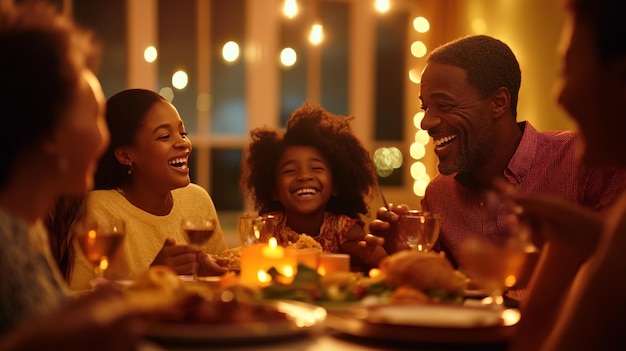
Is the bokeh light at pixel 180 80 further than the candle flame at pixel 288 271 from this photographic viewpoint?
Yes

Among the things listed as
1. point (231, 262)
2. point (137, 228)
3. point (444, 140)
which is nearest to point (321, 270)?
point (231, 262)

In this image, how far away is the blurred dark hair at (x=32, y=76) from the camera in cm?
115

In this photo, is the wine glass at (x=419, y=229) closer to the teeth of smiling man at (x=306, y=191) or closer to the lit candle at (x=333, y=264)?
the lit candle at (x=333, y=264)

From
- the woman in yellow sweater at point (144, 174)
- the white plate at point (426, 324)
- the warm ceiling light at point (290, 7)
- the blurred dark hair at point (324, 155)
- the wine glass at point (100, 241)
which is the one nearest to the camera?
the white plate at point (426, 324)

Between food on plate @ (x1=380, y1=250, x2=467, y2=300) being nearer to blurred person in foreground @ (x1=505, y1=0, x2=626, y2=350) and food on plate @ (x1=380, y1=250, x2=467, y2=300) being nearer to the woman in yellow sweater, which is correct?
blurred person in foreground @ (x1=505, y1=0, x2=626, y2=350)

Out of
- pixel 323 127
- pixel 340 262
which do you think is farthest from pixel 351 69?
pixel 340 262

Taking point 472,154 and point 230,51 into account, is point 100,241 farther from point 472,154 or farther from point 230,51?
point 230,51

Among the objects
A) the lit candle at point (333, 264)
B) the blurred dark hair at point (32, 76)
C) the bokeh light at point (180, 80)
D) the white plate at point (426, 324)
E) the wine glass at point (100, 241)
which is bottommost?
the lit candle at point (333, 264)

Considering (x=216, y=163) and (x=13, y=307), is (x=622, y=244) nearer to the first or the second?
(x=13, y=307)

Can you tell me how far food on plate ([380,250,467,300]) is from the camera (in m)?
1.64

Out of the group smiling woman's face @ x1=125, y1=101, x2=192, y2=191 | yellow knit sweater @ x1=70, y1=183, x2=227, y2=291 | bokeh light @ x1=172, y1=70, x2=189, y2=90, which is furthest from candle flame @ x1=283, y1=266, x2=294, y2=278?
bokeh light @ x1=172, y1=70, x2=189, y2=90

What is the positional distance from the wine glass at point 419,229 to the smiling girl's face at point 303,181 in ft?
2.64

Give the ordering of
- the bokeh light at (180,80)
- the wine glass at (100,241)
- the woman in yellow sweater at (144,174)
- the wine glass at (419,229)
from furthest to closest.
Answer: the bokeh light at (180,80) < the woman in yellow sweater at (144,174) < the wine glass at (419,229) < the wine glass at (100,241)

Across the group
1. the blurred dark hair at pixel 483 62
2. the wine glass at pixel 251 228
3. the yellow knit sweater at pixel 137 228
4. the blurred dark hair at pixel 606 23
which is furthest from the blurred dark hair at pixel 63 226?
the blurred dark hair at pixel 606 23
